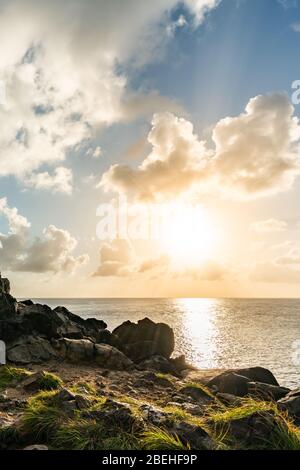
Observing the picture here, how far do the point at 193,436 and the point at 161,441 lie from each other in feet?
2.73

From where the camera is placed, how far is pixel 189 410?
13133 mm

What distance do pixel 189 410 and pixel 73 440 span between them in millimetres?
5782

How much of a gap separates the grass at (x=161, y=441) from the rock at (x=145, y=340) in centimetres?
2368

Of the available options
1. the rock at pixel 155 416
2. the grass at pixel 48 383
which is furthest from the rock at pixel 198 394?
the rock at pixel 155 416

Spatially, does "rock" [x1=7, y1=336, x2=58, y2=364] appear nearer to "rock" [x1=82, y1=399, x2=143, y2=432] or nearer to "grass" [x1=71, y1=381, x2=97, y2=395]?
"grass" [x1=71, y1=381, x2=97, y2=395]

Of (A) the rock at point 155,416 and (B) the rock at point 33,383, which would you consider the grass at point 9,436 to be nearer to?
(A) the rock at point 155,416

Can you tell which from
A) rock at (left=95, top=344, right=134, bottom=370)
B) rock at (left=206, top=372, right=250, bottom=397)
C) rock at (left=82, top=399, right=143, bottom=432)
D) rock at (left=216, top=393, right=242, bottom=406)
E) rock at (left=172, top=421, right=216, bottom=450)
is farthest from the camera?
rock at (left=95, top=344, right=134, bottom=370)

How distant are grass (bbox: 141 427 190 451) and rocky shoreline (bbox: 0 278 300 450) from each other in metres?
0.02

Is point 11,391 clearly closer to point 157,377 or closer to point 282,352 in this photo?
point 157,377

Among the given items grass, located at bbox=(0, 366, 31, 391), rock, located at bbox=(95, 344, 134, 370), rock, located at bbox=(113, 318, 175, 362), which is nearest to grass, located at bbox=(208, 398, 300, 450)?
grass, located at bbox=(0, 366, 31, 391)

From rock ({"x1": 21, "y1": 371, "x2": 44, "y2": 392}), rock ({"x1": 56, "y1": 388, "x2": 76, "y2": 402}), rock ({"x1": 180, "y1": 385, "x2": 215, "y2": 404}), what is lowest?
rock ({"x1": 180, "y1": 385, "x2": 215, "y2": 404})

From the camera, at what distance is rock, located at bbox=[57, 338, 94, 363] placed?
23.7m

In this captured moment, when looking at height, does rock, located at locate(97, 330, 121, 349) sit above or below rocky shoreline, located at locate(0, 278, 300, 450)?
below
